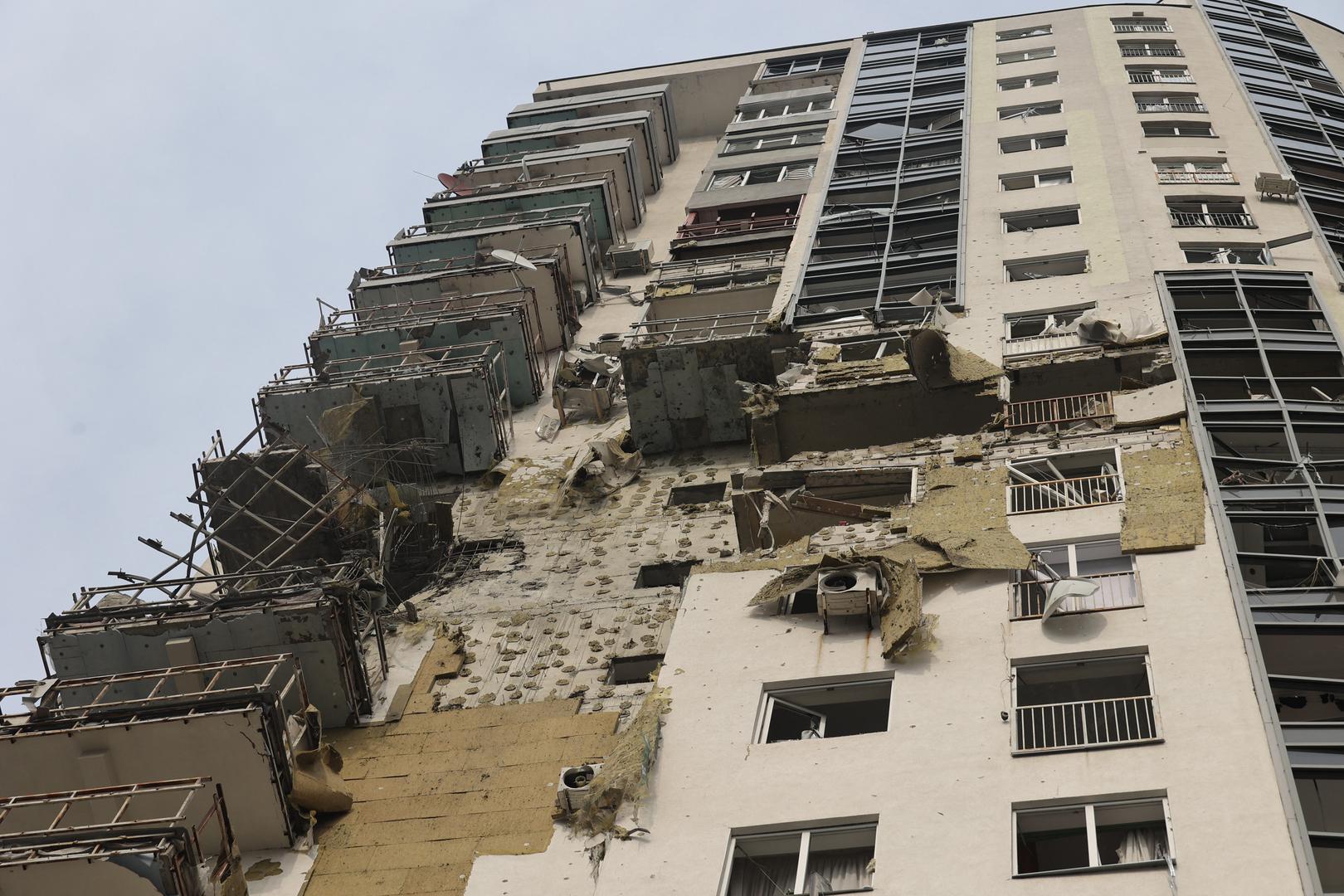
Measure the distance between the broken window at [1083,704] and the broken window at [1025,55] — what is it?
4957 centimetres

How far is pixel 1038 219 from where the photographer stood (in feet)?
168

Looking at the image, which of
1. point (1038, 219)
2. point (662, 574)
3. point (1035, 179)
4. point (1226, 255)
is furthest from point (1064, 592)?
point (1035, 179)

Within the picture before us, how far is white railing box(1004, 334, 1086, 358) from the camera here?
39438 mm

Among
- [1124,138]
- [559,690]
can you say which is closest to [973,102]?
[1124,138]

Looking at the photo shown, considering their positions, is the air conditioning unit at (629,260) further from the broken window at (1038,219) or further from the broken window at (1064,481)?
the broken window at (1064,481)

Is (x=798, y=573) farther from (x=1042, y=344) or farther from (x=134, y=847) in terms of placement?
(x=1042, y=344)

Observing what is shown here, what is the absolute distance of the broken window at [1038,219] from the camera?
50531mm

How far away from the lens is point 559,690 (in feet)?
107

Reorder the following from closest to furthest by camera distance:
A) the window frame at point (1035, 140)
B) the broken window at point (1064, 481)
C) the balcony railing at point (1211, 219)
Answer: the broken window at point (1064, 481) → the balcony railing at point (1211, 219) → the window frame at point (1035, 140)

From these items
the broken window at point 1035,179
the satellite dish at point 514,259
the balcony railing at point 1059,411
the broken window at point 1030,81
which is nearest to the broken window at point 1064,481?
the balcony railing at point 1059,411

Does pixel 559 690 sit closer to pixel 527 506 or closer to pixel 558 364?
pixel 527 506

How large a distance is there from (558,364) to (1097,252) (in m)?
17.9

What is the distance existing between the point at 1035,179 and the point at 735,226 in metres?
12.8

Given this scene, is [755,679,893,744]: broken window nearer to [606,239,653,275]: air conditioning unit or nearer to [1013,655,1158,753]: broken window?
[1013,655,1158,753]: broken window
